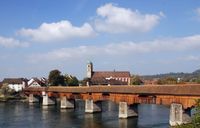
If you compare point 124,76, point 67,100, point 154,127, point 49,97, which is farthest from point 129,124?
point 124,76

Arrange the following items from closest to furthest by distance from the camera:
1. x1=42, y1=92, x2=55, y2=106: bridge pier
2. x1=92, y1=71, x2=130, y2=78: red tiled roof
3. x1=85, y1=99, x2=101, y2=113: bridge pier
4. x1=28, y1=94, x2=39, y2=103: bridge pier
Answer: x1=85, y1=99, x2=101, y2=113: bridge pier < x1=42, y1=92, x2=55, y2=106: bridge pier < x1=28, y1=94, x2=39, y2=103: bridge pier < x1=92, y1=71, x2=130, y2=78: red tiled roof

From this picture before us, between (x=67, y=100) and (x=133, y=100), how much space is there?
25.2m

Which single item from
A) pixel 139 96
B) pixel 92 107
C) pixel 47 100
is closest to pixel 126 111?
pixel 139 96

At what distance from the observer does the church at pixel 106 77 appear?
13738 cm

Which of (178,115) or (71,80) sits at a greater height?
(71,80)

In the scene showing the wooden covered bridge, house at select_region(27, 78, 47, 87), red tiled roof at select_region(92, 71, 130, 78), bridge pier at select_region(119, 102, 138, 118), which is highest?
red tiled roof at select_region(92, 71, 130, 78)

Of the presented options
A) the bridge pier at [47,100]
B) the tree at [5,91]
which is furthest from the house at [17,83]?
the bridge pier at [47,100]

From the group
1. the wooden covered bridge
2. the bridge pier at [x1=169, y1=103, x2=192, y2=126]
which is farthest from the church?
the bridge pier at [x1=169, y1=103, x2=192, y2=126]

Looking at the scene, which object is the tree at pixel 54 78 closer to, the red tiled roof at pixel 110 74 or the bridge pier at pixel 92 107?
the red tiled roof at pixel 110 74

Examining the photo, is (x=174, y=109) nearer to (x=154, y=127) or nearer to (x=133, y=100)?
(x=154, y=127)

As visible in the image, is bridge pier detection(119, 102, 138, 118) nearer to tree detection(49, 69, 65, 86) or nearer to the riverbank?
the riverbank

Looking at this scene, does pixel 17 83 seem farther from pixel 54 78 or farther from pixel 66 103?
pixel 66 103

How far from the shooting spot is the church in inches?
5408

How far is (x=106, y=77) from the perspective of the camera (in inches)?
6220
